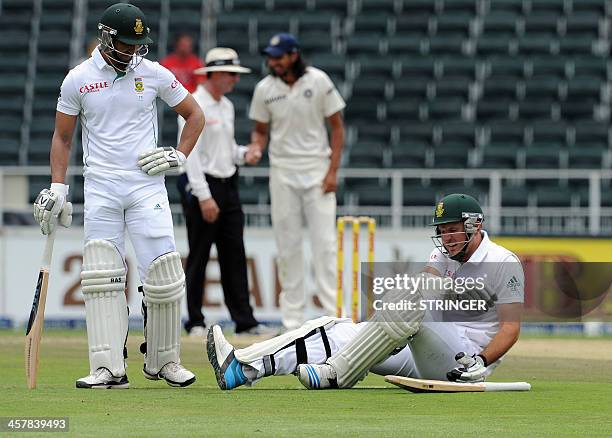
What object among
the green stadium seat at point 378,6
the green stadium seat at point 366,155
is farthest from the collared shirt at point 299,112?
the green stadium seat at point 378,6

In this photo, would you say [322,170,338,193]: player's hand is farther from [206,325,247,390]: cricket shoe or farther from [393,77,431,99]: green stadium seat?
[393,77,431,99]: green stadium seat

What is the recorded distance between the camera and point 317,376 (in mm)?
7227

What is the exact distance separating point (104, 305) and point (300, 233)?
4.88 meters

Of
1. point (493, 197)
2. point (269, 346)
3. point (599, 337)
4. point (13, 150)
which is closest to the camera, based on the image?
point (269, 346)

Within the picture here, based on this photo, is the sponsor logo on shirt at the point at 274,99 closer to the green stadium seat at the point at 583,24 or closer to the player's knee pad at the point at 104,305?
the player's knee pad at the point at 104,305

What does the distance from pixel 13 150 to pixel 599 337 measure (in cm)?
837

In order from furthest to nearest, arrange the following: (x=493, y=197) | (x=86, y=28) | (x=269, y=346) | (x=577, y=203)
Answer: (x=86, y=28)
(x=577, y=203)
(x=493, y=197)
(x=269, y=346)

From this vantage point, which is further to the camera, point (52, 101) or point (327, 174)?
point (52, 101)

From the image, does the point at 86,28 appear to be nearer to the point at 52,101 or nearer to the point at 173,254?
the point at 52,101

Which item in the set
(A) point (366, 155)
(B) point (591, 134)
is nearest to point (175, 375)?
(A) point (366, 155)

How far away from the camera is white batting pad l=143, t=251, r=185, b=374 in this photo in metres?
7.42

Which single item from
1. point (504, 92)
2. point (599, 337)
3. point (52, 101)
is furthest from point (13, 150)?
point (599, 337)

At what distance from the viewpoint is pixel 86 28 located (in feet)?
68.6

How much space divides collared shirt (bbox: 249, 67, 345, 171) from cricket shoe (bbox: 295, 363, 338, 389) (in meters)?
4.97
